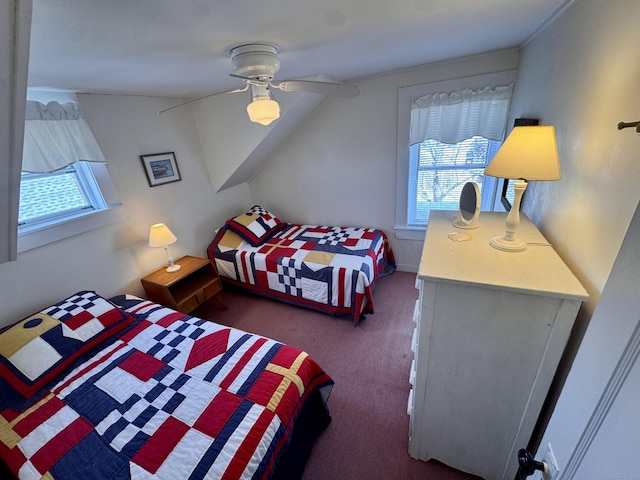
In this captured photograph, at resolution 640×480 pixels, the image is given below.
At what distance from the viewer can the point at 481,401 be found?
3.58 feet

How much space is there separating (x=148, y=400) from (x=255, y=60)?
1.71 m

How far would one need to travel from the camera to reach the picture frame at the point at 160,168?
2.29 metres

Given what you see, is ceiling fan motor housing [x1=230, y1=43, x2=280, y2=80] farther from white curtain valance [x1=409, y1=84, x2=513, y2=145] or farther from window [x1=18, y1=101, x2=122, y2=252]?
white curtain valance [x1=409, y1=84, x2=513, y2=145]

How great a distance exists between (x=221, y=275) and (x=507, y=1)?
298 centimetres

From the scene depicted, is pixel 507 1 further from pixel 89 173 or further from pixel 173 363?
pixel 89 173

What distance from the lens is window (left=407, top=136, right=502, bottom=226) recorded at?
7.84 ft

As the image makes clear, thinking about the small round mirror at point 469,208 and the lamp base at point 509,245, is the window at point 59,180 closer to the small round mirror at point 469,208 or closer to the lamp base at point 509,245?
the small round mirror at point 469,208

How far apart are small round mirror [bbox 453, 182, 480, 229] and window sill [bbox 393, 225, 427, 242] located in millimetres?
1438

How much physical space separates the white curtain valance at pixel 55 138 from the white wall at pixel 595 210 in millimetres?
2668

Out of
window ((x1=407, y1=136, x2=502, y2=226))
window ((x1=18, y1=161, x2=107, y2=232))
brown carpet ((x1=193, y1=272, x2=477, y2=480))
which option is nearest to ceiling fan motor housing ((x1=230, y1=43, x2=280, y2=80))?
window ((x1=18, y1=161, x2=107, y2=232))

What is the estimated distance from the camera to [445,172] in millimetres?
2555

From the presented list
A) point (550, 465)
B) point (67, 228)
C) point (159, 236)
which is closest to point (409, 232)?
point (550, 465)

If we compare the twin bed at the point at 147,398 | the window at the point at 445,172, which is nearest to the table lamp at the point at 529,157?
the twin bed at the point at 147,398

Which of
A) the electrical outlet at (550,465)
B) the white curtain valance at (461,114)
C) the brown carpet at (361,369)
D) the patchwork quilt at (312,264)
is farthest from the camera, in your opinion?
the patchwork quilt at (312,264)
